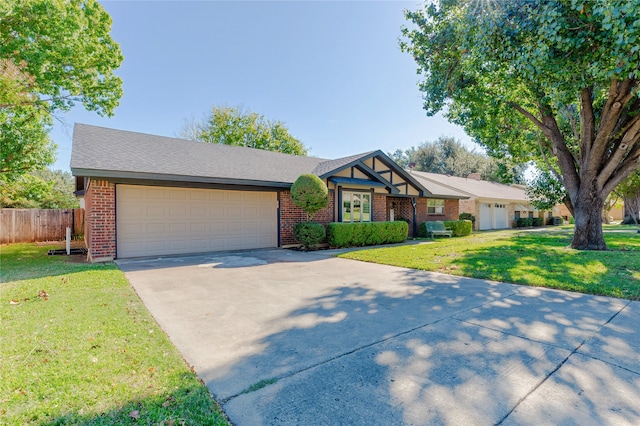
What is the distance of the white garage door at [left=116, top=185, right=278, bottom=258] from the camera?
974 cm

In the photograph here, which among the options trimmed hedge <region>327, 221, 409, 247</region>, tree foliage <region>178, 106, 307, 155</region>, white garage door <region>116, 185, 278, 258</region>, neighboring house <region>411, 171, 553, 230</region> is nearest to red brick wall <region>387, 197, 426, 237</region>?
trimmed hedge <region>327, 221, 409, 247</region>

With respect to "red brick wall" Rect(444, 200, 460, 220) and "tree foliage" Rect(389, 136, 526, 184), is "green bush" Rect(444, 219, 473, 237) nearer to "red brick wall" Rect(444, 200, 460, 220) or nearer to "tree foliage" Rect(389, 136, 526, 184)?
"red brick wall" Rect(444, 200, 460, 220)

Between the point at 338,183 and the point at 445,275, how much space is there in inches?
289

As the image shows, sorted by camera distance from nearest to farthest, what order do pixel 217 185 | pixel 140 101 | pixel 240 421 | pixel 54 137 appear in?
pixel 240 421
pixel 217 185
pixel 54 137
pixel 140 101

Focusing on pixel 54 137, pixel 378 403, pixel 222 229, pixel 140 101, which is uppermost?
pixel 140 101

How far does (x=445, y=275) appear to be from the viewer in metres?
7.42

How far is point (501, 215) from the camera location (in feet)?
86.6

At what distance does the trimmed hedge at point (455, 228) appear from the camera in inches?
711

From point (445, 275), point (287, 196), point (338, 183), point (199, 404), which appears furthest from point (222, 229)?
point (199, 404)

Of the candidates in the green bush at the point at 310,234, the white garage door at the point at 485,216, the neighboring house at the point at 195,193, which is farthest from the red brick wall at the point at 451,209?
the green bush at the point at 310,234

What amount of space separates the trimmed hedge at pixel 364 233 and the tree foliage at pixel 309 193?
1406 millimetres

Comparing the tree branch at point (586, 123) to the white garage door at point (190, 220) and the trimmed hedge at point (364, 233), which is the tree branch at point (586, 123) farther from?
the white garage door at point (190, 220)

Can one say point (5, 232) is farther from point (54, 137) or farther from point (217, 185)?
point (217, 185)

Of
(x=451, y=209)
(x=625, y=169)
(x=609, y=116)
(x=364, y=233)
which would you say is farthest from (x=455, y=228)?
(x=609, y=116)
